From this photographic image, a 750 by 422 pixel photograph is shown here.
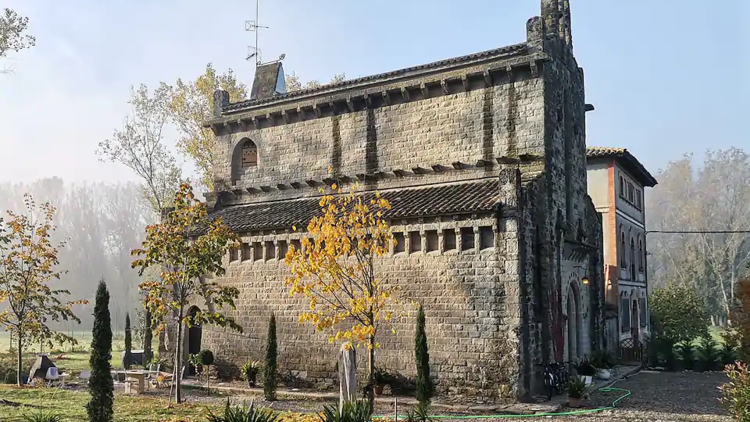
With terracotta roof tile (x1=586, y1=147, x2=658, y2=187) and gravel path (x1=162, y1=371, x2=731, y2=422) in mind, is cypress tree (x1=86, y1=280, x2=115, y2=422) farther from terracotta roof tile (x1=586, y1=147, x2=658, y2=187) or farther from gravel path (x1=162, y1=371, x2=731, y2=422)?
terracotta roof tile (x1=586, y1=147, x2=658, y2=187)

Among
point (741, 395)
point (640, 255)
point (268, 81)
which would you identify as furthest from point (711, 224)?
point (741, 395)

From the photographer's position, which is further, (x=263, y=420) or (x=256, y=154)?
(x=256, y=154)

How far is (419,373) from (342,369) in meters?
3.12

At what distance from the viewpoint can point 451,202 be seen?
18016 mm

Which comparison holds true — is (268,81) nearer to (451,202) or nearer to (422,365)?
(451,202)

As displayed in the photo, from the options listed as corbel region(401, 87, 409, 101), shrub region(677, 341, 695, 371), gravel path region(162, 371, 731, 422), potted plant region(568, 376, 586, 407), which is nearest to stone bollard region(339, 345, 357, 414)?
gravel path region(162, 371, 731, 422)

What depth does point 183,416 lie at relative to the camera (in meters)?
14.5

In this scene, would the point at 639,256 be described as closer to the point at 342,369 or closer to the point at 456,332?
the point at 456,332

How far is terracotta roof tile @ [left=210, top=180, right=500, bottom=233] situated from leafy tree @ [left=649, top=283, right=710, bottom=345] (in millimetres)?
18121

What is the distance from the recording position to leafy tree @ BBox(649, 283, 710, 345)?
3209 centimetres

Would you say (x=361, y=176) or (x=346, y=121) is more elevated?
(x=346, y=121)

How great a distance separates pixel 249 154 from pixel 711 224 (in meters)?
48.3

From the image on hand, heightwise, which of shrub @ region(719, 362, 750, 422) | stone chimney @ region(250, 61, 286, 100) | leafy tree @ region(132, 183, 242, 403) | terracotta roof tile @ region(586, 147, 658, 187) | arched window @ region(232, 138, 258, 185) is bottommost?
shrub @ region(719, 362, 750, 422)

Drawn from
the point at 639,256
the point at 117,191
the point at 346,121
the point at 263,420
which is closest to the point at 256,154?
the point at 346,121
